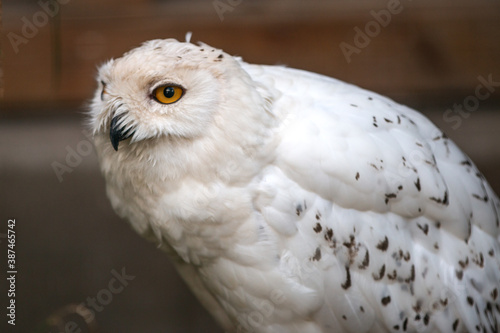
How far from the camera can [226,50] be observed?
3.32 metres

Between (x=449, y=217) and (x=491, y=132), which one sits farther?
(x=491, y=132)

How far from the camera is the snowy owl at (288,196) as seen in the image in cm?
197

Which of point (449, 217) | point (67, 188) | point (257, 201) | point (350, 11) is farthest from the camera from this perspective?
point (67, 188)

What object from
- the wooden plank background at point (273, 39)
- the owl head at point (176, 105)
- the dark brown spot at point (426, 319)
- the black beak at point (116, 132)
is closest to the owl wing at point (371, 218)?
the dark brown spot at point (426, 319)

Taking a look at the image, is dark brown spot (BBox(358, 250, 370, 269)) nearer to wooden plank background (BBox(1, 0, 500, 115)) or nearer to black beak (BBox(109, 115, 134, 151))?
black beak (BBox(109, 115, 134, 151))

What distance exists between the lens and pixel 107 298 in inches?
139

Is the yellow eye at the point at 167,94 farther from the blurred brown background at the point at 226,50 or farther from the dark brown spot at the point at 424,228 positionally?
the blurred brown background at the point at 226,50

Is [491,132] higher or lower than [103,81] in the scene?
lower

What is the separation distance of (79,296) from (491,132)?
2.66m

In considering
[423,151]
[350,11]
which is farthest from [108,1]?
[423,151]

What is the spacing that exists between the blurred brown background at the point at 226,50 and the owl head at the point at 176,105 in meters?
1.32

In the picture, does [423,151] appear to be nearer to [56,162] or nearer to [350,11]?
[350,11]

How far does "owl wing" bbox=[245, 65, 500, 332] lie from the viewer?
2057mm

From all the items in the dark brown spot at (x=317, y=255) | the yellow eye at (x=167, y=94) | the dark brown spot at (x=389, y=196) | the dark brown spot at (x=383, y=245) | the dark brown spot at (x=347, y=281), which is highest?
the yellow eye at (x=167, y=94)
